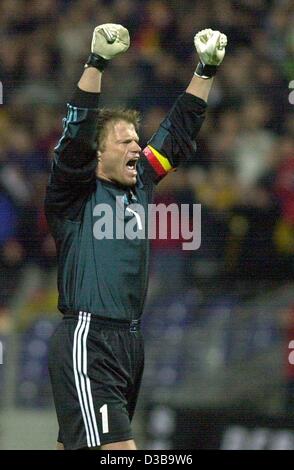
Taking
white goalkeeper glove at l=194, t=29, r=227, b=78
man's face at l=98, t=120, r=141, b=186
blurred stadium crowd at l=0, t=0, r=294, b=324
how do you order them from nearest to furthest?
man's face at l=98, t=120, r=141, b=186
white goalkeeper glove at l=194, t=29, r=227, b=78
blurred stadium crowd at l=0, t=0, r=294, b=324

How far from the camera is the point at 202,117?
4.29m

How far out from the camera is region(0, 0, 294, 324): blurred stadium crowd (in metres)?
6.12

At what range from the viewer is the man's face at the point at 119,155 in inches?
160

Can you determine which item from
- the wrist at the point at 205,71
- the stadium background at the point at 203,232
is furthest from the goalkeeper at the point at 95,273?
the stadium background at the point at 203,232

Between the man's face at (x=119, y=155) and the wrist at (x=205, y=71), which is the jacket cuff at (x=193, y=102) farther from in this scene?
the man's face at (x=119, y=155)

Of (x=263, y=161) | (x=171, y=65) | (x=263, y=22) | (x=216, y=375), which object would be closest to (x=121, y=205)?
(x=216, y=375)

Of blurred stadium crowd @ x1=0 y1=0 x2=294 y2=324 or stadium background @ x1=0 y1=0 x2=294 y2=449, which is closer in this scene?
stadium background @ x1=0 y1=0 x2=294 y2=449

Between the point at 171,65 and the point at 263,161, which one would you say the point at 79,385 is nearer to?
the point at 263,161

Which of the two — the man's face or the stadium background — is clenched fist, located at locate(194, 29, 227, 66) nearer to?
the man's face

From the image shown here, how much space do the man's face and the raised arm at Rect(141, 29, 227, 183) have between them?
171 mm

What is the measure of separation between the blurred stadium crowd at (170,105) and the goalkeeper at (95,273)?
1.99 metres

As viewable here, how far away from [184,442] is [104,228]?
2099 mm

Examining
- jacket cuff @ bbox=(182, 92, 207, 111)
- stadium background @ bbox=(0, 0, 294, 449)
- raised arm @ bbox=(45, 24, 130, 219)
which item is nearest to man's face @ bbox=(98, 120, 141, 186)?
raised arm @ bbox=(45, 24, 130, 219)

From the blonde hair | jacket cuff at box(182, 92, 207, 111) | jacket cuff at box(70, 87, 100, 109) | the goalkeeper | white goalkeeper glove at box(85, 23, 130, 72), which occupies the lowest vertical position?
the goalkeeper
